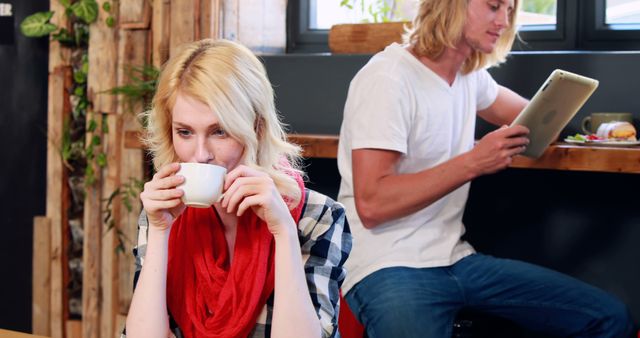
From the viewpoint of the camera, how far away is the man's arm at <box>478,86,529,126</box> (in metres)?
2.78

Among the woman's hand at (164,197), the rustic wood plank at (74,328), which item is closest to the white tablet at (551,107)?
the woman's hand at (164,197)

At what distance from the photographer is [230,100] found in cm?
158

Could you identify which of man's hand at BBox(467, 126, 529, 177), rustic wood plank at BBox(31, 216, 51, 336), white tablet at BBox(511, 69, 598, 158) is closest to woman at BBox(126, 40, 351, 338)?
man's hand at BBox(467, 126, 529, 177)

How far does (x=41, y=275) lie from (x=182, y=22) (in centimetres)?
121

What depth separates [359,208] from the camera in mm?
2377

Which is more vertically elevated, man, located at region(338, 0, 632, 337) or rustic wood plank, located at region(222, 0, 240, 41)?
rustic wood plank, located at region(222, 0, 240, 41)

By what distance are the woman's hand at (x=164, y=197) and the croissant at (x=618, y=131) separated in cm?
140

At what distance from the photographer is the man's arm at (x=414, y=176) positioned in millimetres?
2330

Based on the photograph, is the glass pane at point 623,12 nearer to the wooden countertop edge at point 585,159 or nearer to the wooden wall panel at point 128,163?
the wooden countertop edge at point 585,159

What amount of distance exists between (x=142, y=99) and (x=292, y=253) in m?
1.90

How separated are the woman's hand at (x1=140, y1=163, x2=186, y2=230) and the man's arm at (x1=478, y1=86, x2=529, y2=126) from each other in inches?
56.0

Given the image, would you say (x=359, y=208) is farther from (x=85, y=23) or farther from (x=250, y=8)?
(x=85, y=23)

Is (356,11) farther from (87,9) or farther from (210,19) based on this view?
(87,9)

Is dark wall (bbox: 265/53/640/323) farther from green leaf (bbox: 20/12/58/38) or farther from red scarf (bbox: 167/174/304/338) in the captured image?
green leaf (bbox: 20/12/58/38)
